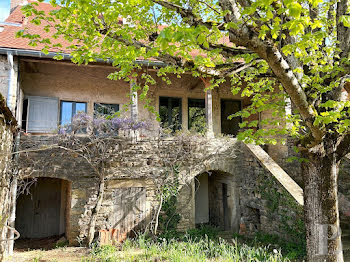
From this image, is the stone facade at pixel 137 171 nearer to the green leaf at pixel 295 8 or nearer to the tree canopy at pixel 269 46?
the tree canopy at pixel 269 46

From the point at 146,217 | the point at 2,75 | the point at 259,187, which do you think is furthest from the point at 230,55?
the point at 2,75

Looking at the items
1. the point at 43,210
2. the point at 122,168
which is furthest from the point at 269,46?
the point at 43,210

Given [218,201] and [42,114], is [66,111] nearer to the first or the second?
[42,114]

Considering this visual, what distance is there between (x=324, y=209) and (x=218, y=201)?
6061 mm

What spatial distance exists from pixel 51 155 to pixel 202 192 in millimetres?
6244

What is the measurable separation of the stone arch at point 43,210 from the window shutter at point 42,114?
1927 mm

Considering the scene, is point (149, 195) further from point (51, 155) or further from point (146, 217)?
point (51, 155)

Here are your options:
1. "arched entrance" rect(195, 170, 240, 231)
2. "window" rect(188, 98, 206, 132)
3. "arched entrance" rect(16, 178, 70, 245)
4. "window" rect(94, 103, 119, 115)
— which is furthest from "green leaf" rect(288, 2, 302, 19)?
"arched entrance" rect(16, 178, 70, 245)

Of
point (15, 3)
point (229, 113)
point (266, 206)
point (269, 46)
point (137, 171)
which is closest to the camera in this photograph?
point (269, 46)

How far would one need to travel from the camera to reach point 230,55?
4402 millimetres

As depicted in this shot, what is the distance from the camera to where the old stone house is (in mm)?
7309

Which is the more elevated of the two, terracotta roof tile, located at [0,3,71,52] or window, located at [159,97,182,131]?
terracotta roof tile, located at [0,3,71,52]

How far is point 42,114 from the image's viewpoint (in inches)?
344

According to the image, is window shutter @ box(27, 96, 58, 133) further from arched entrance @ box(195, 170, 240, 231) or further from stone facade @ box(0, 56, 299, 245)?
arched entrance @ box(195, 170, 240, 231)
